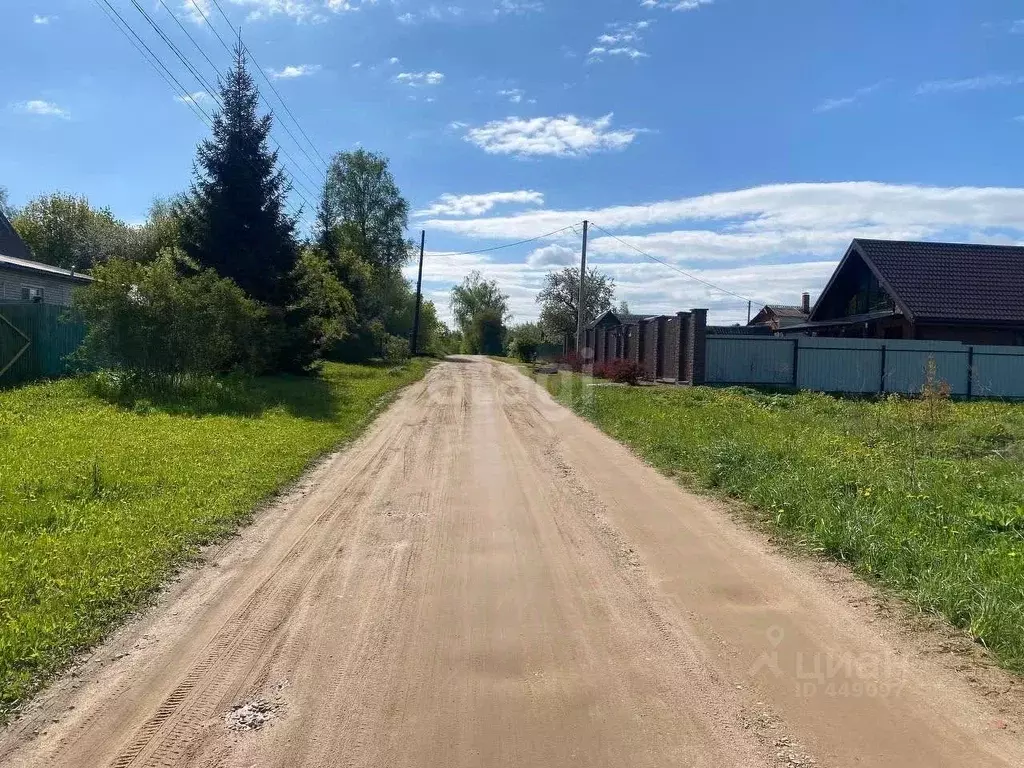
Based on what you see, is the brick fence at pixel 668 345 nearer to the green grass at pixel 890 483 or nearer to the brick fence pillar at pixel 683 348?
the brick fence pillar at pixel 683 348

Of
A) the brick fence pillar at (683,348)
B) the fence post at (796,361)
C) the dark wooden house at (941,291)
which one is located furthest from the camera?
the dark wooden house at (941,291)

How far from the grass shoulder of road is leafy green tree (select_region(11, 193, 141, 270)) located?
3216cm

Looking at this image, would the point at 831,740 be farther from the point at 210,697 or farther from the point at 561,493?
the point at 561,493

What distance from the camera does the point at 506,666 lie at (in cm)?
431

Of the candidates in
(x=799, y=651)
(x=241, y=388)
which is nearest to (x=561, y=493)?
(x=799, y=651)

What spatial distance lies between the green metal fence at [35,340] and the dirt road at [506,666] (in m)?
13.6

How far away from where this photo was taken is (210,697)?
394 cm

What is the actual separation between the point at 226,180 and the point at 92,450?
50.4 feet

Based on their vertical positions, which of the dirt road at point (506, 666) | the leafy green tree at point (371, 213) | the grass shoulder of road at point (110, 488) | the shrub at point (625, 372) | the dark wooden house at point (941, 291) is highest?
the leafy green tree at point (371, 213)

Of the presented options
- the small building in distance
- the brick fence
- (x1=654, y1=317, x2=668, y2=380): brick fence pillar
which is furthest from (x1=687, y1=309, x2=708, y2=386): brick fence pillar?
the small building in distance

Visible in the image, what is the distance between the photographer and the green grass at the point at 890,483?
5344 mm

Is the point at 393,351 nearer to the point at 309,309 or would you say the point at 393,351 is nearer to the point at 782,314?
the point at 309,309

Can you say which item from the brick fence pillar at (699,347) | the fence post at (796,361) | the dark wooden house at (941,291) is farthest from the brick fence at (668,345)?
the dark wooden house at (941,291)

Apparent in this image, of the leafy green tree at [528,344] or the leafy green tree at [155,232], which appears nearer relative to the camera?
the leafy green tree at [155,232]
